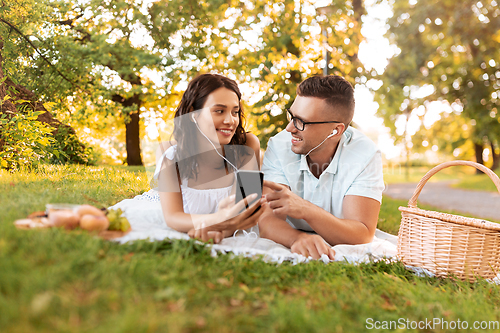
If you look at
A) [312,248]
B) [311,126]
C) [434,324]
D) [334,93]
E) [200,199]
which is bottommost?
[434,324]

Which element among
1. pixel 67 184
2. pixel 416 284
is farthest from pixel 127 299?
pixel 416 284

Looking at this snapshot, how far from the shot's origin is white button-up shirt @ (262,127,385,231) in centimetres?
340

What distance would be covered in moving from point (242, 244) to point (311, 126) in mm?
1353

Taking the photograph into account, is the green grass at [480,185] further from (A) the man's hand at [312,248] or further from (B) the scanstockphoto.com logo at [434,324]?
(B) the scanstockphoto.com logo at [434,324]

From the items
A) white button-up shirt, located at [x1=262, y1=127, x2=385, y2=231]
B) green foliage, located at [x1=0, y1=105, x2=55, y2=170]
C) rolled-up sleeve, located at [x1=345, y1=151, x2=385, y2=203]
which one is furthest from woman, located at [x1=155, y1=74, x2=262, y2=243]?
green foliage, located at [x1=0, y1=105, x2=55, y2=170]

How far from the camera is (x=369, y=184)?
335 cm

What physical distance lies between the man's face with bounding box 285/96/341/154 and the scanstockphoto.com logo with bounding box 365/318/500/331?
1916 millimetres

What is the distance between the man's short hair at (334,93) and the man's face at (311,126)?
2.6 inches

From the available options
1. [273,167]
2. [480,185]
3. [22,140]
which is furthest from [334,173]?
[480,185]

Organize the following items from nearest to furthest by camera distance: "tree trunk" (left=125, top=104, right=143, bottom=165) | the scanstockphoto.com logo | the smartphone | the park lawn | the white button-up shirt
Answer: the park lawn → the scanstockphoto.com logo → the smartphone → the white button-up shirt → "tree trunk" (left=125, top=104, right=143, bottom=165)

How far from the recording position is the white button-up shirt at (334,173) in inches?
134

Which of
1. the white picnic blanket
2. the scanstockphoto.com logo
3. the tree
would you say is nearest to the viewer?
the scanstockphoto.com logo

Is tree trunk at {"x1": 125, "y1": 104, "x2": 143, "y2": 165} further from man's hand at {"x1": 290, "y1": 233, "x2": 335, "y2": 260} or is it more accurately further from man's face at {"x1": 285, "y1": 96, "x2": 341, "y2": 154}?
man's hand at {"x1": 290, "y1": 233, "x2": 335, "y2": 260}

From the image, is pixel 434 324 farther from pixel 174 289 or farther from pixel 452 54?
pixel 452 54
